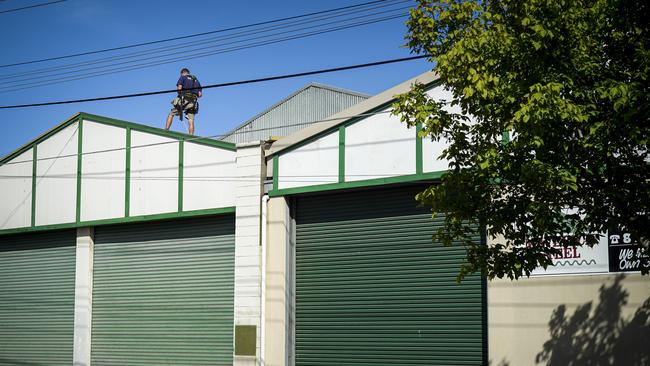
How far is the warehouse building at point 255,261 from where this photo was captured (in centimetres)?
1819

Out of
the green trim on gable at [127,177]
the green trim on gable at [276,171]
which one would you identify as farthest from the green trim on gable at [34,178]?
the green trim on gable at [276,171]

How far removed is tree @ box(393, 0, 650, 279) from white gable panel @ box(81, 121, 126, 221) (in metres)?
14.4

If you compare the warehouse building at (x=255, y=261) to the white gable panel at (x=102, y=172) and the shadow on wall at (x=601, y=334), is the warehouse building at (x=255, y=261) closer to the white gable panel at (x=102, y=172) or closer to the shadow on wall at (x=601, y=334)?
the white gable panel at (x=102, y=172)

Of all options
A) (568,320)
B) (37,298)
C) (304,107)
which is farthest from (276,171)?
(304,107)

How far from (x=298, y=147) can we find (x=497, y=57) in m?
9.45

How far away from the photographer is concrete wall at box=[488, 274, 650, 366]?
51.0 feet

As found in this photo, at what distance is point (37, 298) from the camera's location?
26.6m

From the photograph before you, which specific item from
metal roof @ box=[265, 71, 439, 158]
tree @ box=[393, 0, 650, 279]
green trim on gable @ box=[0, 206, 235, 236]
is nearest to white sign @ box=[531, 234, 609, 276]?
tree @ box=[393, 0, 650, 279]

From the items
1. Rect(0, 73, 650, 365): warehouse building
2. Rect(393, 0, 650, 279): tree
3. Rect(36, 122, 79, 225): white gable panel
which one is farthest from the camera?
Rect(36, 122, 79, 225): white gable panel

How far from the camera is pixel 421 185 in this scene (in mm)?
18734

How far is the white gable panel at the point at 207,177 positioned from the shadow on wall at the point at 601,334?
9.22 m

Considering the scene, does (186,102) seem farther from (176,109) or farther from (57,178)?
(57,178)

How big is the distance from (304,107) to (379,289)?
2528 centimetres

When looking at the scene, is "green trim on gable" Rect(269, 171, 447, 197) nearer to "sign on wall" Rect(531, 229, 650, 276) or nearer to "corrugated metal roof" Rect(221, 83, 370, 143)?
"sign on wall" Rect(531, 229, 650, 276)
